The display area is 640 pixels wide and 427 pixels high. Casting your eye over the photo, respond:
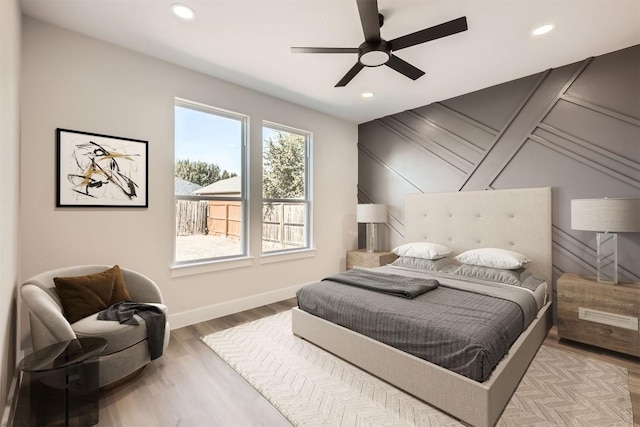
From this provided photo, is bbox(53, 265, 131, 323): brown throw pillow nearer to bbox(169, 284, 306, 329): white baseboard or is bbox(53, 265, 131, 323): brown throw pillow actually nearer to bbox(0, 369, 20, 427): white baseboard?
bbox(0, 369, 20, 427): white baseboard

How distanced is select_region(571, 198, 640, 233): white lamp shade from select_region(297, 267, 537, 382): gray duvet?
0.85m

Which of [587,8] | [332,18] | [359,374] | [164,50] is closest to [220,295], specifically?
[359,374]

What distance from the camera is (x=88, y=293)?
2195mm

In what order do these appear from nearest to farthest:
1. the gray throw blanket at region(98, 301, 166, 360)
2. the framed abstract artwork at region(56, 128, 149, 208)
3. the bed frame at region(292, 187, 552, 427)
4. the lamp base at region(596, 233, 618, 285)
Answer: the bed frame at region(292, 187, 552, 427) < the gray throw blanket at region(98, 301, 166, 360) < the framed abstract artwork at region(56, 128, 149, 208) < the lamp base at region(596, 233, 618, 285)

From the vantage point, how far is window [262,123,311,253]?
4047 millimetres

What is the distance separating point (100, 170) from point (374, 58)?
261 centimetres

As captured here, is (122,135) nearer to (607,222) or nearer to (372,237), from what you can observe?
(372,237)

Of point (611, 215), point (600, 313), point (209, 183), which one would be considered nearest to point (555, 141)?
point (611, 215)

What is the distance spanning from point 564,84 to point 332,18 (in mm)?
2607

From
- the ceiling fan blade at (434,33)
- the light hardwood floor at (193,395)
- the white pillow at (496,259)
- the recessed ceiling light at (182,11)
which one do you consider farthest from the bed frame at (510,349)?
the recessed ceiling light at (182,11)

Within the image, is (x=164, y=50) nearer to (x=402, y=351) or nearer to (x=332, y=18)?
(x=332, y=18)

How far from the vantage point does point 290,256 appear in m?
4.20

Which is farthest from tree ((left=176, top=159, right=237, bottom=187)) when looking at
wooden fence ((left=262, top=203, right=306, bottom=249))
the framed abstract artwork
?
wooden fence ((left=262, top=203, right=306, bottom=249))

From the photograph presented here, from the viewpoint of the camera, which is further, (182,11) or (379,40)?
(182,11)
